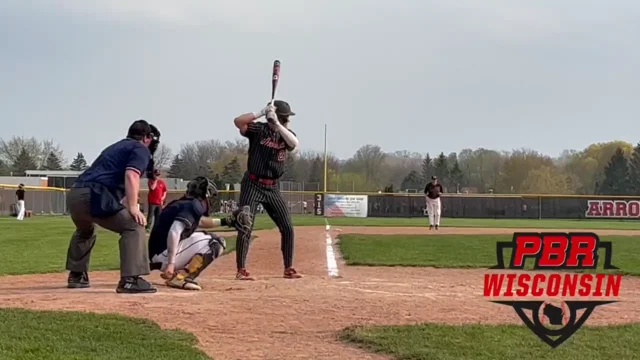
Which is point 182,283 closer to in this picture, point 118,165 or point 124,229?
point 124,229

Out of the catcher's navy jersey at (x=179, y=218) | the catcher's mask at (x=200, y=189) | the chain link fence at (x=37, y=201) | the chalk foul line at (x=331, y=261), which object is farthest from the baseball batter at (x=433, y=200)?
the chain link fence at (x=37, y=201)

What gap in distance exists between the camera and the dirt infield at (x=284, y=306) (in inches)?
188

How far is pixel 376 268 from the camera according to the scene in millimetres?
10219

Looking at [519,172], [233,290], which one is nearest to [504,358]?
[233,290]

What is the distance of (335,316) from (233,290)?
1545 mm

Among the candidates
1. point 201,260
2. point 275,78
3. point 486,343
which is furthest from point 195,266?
point 486,343

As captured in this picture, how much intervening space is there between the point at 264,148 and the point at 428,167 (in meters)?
93.5

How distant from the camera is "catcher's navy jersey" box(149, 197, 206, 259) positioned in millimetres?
7062

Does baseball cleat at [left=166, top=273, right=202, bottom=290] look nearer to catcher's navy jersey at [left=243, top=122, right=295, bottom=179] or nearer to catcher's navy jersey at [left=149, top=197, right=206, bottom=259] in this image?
catcher's navy jersey at [left=149, top=197, right=206, bottom=259]

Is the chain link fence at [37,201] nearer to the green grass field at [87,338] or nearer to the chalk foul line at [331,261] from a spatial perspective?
the chalk foul line at [331,261]

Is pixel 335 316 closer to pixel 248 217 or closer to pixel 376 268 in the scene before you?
pixel 248 217

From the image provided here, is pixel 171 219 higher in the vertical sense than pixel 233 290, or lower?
higher

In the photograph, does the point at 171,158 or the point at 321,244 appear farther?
the point at 171,158

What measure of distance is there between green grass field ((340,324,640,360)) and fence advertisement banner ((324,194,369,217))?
38504 millimetres
